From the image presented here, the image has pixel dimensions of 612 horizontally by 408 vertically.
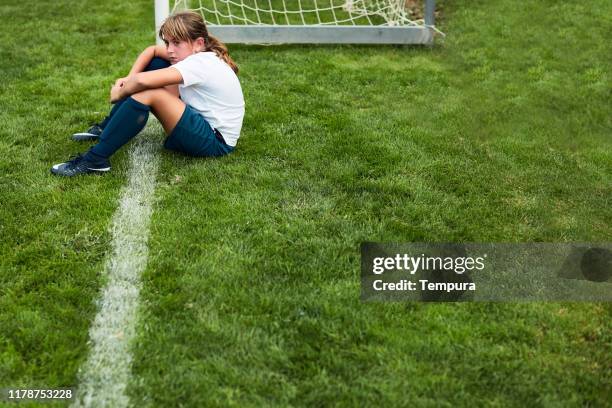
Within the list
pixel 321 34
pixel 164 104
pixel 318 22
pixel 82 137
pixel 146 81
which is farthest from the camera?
pixel 318 22

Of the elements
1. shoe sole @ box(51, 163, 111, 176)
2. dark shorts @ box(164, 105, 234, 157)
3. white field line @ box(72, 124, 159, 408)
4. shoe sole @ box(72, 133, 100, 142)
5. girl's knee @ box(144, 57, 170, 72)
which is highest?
girl's knee @ box(144, 57, 170, 72)

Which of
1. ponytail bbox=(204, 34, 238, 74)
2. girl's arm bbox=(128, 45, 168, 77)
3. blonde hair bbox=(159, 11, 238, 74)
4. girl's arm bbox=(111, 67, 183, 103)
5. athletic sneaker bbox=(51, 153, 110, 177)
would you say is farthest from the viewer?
girl's arm bbox=(128, 45, 168, 77)

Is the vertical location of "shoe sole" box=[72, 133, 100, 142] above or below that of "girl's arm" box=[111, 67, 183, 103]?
below

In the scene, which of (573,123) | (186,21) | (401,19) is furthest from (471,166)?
(401,19)

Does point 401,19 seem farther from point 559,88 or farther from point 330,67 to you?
point 559,88

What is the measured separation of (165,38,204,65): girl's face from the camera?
437cm

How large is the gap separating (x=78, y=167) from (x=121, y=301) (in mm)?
1367

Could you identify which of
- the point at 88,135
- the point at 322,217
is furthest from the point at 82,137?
the point at 322,217

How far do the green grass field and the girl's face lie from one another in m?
0.64

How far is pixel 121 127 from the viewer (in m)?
4.14

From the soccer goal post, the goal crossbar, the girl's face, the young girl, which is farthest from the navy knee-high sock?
the goal crossbar

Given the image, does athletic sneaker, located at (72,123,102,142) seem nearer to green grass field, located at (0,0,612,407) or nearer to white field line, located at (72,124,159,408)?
green grass field, located at (0,0,612,407)

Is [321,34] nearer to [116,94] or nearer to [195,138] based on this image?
[195,138]

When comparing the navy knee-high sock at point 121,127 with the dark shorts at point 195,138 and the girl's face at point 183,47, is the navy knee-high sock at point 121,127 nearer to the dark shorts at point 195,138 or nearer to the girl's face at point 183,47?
the dark shorts at point 195,138
